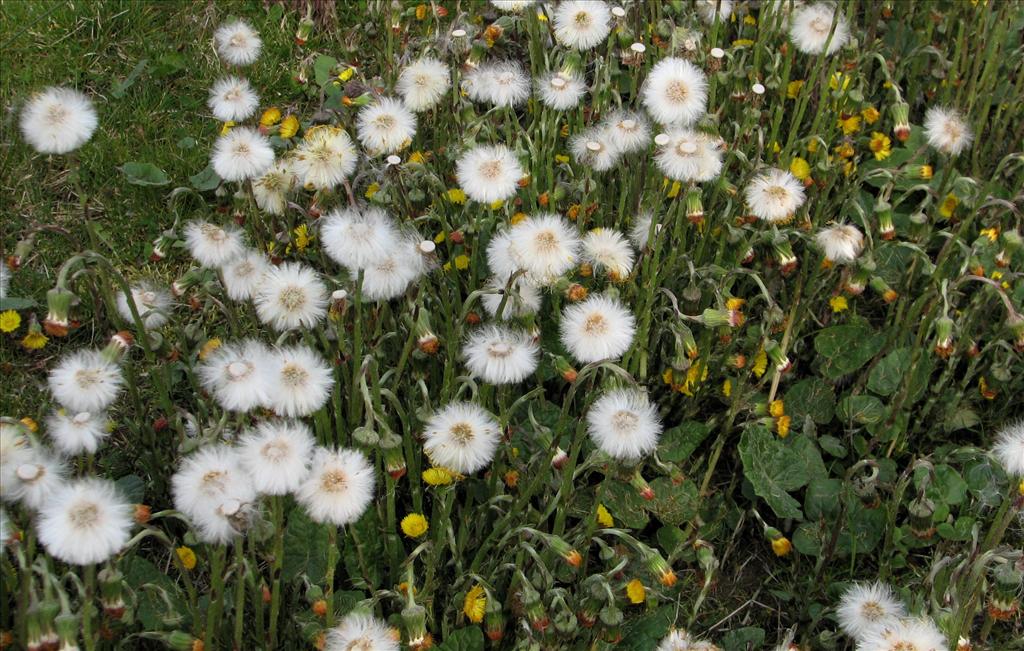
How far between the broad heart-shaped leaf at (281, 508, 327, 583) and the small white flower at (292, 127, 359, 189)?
75 cm

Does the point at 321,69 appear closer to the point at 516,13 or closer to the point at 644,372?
the point at 516,13

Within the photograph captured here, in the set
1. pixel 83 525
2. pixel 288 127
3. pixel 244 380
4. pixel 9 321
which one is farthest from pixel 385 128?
pixel 83 525

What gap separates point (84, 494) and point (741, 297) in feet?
5.76

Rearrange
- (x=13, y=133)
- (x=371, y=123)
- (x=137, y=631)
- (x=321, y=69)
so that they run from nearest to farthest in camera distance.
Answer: (x=137, y=631), (x=371, y=123), (x=13, y=133), (x=321, y=69)

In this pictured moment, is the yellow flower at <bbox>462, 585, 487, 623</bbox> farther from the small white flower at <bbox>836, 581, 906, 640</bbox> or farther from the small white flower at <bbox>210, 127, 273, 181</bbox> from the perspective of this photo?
the small white flower at <bbox>210, 127, 273, 181</bbox>

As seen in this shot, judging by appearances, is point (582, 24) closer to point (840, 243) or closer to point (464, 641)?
point (840, 243)

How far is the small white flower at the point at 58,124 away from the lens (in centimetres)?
239

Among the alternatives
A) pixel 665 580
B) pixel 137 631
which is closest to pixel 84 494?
pixel 137 631

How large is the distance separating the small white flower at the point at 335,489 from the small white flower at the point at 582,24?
1.44 m

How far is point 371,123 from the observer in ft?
8.77

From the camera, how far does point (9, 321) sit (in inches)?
108

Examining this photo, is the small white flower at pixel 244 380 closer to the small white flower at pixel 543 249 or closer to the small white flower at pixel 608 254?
the small white flower at pixel 543 249

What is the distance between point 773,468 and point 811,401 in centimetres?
26

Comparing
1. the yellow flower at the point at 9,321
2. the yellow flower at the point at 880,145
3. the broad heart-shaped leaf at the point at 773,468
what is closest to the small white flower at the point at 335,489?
the broad heart-shaped leaf at the point at 773,468
